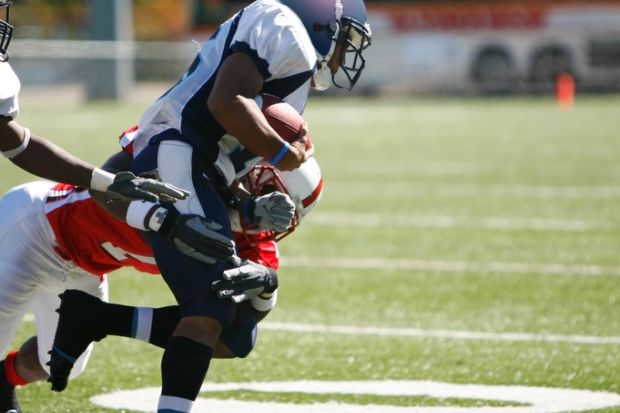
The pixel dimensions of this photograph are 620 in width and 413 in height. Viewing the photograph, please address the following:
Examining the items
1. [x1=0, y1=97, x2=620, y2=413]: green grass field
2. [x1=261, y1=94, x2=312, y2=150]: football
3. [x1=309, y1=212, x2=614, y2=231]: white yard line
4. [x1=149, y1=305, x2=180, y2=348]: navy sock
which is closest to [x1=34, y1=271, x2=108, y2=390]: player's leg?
[x1=0, y1=97, x2=620, y2=413]: green grass field

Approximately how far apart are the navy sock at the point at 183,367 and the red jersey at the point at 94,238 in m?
0.71

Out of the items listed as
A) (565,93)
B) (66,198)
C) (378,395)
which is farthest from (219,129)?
(565,93)

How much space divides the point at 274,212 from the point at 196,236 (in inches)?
12.3

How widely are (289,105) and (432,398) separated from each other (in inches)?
58.4

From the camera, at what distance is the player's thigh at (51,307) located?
4633mm

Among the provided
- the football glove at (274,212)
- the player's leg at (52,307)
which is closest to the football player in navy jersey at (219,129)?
the football glove at (274,212)

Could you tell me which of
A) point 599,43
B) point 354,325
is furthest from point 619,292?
point 599,43

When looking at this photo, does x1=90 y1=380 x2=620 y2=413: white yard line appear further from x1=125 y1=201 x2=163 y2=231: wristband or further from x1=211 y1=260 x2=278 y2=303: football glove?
x1=125 y1=201 x2=163 y2=231: wristband

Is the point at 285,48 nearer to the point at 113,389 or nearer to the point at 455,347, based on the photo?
the point at 113,389

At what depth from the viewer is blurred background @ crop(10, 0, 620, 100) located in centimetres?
2583

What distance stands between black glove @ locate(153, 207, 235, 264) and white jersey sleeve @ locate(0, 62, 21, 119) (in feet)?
2.00

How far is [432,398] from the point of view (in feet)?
16.2

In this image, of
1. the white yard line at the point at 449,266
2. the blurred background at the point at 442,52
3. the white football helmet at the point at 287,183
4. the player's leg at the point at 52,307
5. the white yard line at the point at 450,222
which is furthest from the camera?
the blurred background at the point at 442,52

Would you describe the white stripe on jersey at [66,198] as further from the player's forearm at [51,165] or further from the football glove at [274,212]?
the football glove at [274,212]
